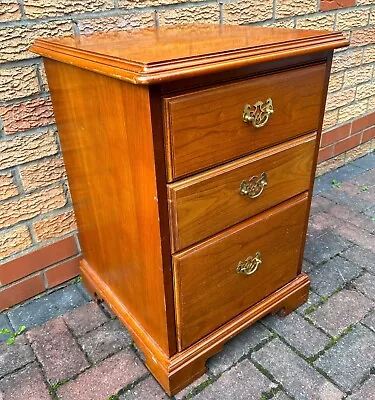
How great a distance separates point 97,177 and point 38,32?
0.56 meters

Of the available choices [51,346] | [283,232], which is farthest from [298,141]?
[51,346]

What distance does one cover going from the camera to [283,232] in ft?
4.98

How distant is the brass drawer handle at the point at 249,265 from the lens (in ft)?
4.67

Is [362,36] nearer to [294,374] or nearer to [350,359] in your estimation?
[350,359]

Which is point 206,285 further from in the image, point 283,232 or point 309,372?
point 309,372

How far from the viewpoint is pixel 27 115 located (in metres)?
1.54

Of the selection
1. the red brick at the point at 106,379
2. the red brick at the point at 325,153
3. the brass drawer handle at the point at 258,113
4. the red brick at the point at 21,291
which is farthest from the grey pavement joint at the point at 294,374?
the red brick at the point at 325,153

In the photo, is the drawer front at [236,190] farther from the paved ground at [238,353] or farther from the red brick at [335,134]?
the red brick at [335,134]

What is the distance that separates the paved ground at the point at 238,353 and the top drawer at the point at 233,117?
795 mm

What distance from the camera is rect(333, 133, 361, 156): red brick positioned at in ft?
9.19

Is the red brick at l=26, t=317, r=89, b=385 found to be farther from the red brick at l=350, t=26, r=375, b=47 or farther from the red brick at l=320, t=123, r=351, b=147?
the red brick at l=350, t=26, r=375, b=47

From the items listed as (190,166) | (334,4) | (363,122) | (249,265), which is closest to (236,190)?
(190,166)

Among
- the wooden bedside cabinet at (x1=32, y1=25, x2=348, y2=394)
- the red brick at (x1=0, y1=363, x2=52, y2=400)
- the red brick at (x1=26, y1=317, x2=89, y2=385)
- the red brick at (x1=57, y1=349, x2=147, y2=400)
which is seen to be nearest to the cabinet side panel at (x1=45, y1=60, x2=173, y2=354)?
the wooden bedside cabinet at (x1=32, y1=25, x2=348, y2=394)

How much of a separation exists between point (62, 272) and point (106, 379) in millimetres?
586
